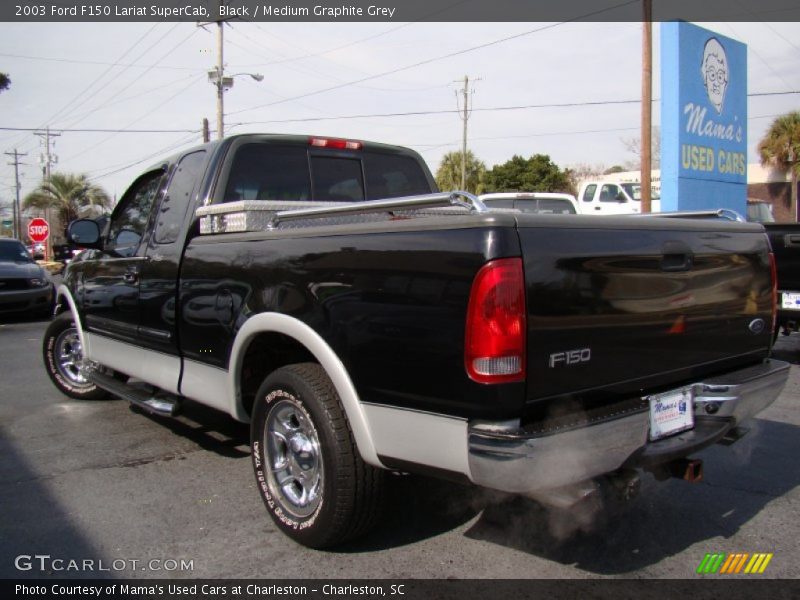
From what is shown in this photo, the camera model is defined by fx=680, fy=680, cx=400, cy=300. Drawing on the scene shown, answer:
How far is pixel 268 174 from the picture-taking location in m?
4.42

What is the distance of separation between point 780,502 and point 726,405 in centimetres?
117

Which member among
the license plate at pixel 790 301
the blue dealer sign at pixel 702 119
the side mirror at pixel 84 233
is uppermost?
the blue dealer sign at pixel 702 119

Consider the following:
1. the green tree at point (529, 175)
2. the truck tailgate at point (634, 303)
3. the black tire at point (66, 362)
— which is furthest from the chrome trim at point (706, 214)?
the green tree at point (529, 175)

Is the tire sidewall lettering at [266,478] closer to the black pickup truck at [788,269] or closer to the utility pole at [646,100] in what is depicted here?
the black pickup truck at [788,269]

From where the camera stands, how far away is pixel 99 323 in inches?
202

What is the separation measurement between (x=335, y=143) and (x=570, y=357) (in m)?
2.78

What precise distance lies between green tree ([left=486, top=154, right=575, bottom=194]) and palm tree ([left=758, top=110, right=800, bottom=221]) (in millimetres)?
11145

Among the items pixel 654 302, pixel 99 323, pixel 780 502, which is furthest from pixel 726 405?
pixel 99 323

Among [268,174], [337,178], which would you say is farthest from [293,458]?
[337,178]

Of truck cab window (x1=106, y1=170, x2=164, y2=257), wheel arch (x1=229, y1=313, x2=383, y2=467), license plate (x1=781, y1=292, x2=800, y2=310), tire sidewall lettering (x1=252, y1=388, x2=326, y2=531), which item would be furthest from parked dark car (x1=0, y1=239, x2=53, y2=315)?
license plate (x1=781, y1=292, x2=800, y2=310)

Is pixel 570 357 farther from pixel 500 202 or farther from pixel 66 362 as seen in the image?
pixel 500 202

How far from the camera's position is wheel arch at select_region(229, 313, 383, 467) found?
9.21 ft

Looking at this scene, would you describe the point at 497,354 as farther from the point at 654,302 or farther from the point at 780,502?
the point at 780,502

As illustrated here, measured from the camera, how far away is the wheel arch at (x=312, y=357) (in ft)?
9.21
